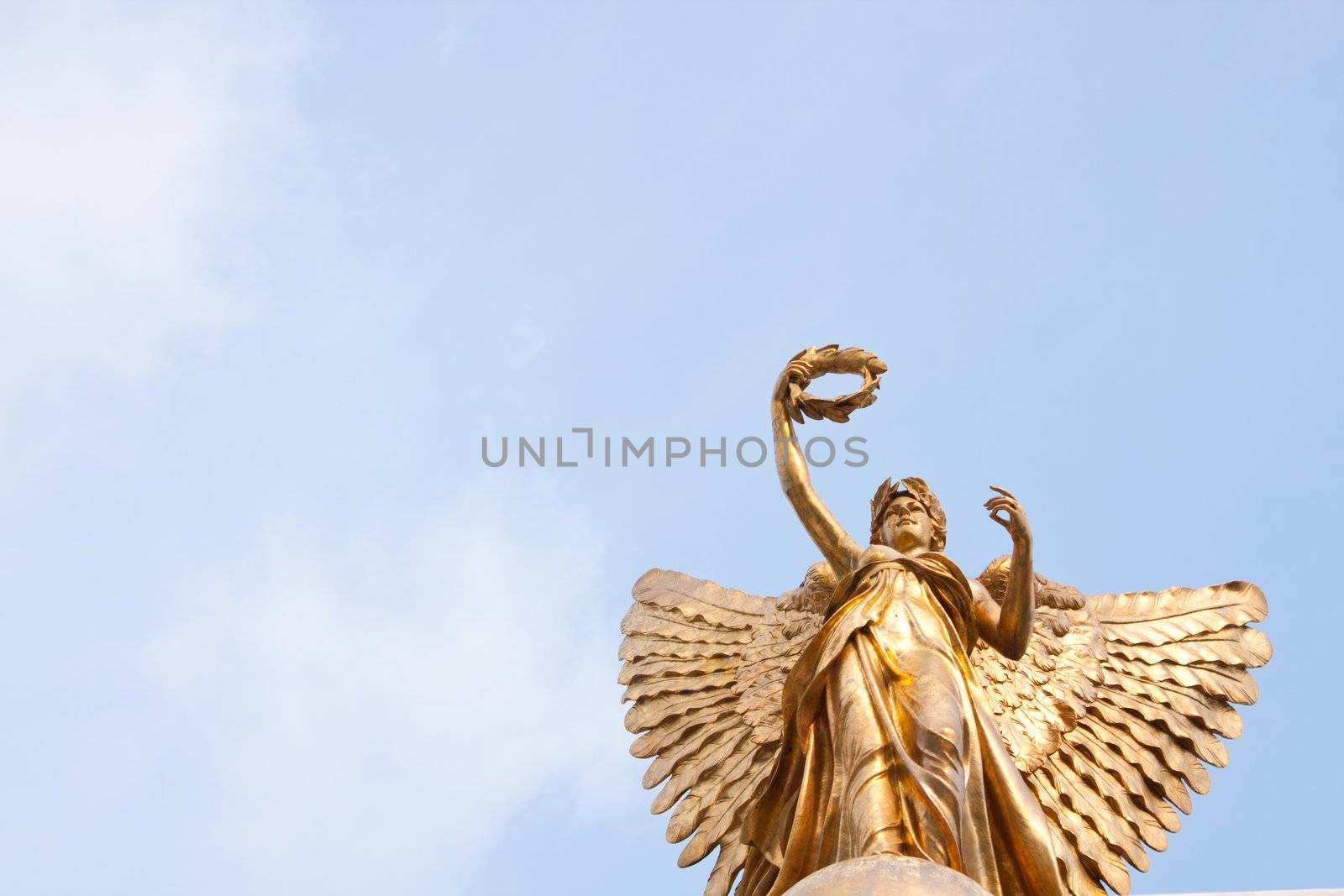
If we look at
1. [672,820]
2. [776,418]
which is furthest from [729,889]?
[776,418]

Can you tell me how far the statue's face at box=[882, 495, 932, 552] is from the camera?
449 inches

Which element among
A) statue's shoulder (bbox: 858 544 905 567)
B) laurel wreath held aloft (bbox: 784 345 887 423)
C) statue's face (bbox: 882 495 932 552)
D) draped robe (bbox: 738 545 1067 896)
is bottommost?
draped robe (bbox: 738 545 1067 896)

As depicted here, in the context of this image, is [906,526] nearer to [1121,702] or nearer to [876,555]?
[876,555]

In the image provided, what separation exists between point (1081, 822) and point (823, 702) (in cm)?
206

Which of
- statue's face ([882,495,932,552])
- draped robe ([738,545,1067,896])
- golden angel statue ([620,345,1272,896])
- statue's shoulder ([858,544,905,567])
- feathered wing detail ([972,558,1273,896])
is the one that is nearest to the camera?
draped robe ([738,545,1067,896])

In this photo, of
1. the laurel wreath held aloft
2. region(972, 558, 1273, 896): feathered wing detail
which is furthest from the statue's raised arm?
region(972, 558, 1273, 896): feathered wing detail

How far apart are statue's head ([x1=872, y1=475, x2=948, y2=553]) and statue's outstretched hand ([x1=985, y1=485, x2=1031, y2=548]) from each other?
2.05 feet

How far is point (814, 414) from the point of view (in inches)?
462

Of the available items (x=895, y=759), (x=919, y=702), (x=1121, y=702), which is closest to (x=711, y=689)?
(x=1121, y=702)

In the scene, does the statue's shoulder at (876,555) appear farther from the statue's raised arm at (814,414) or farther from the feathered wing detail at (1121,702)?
the feathered wing detail at (1121,702)

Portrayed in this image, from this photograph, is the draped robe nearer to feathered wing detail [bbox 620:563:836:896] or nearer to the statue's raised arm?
the statue's raised arm

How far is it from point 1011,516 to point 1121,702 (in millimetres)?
1798

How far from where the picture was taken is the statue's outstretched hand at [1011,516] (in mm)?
10820

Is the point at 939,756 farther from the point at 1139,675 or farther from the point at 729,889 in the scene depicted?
the point at 1139,675
